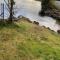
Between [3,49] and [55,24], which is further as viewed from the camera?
[55,24]

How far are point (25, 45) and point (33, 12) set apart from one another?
14039 millimetres

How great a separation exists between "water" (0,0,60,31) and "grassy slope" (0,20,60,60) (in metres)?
7.48

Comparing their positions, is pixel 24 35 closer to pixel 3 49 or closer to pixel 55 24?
pixel 3 49

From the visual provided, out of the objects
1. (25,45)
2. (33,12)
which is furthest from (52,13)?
(25,45)

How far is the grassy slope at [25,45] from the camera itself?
30.7 ft

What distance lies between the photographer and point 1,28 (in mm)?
12516

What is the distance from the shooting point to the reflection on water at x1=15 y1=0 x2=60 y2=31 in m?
20.3

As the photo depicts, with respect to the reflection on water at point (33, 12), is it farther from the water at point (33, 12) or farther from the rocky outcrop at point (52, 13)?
the rocky outcrop at point (52, 13)

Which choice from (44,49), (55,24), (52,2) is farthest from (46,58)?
(52,2)

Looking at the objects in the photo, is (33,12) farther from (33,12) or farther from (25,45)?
(25,45)

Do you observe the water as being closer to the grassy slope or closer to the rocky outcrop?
the rocky outcrop

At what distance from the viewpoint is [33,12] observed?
79.3 feet

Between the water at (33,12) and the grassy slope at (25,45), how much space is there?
295 inches

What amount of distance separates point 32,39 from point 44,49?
1.39m
